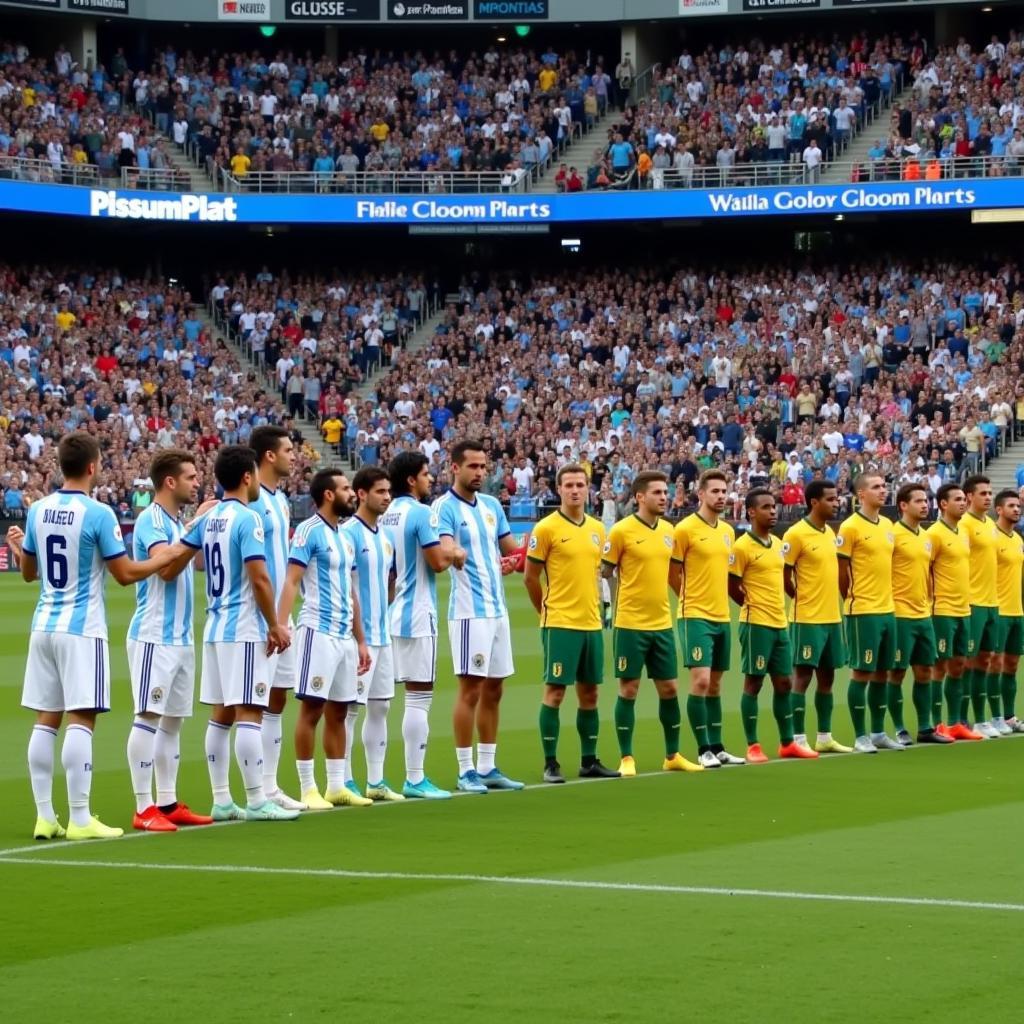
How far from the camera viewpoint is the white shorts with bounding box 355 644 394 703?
12.9 metres

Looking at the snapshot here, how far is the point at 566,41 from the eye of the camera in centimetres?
5712

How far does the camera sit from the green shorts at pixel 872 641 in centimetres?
1617

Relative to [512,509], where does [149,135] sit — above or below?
above

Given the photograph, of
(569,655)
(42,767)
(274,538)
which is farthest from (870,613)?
(42,767)

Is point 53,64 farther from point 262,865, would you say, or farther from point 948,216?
point 262,865

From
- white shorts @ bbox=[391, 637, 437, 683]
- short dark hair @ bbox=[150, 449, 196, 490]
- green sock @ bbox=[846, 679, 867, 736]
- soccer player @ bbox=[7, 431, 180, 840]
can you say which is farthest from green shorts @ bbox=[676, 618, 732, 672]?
soccer player @ bbox=[7, 431, 180, 840]

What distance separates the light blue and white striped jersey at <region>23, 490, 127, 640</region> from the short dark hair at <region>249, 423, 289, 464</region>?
129 cm

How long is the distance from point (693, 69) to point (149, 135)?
14.6 meters

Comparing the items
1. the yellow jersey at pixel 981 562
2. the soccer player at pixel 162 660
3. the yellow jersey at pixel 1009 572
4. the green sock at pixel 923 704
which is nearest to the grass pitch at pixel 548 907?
the soccer player at pixel 162 660

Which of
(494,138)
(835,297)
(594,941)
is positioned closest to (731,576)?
(594,941)

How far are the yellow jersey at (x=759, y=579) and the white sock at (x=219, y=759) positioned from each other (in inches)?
197

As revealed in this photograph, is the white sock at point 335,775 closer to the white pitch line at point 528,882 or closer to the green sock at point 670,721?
the white pitch line at point 528,882

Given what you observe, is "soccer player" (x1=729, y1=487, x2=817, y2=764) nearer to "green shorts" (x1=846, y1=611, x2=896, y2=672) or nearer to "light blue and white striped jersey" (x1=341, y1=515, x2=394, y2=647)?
"green shorts" (x1=846, y1=611, x2=896, y2=672)

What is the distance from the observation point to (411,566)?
13.4 m
